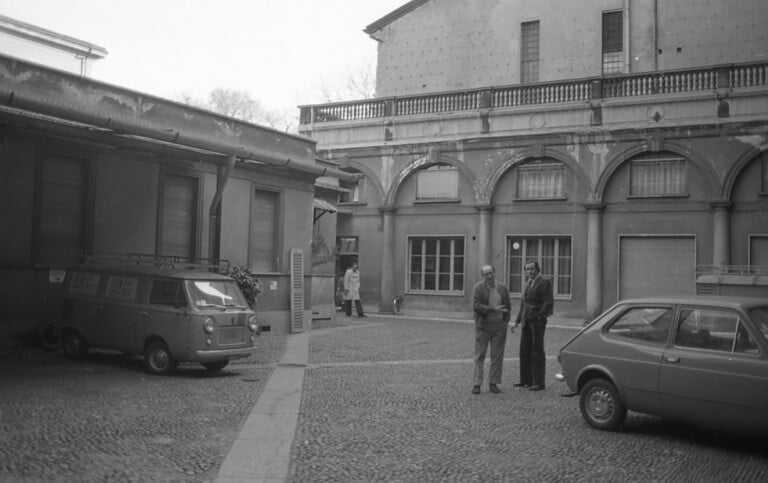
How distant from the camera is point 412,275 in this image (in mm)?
28797

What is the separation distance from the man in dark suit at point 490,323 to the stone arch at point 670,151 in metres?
14.9

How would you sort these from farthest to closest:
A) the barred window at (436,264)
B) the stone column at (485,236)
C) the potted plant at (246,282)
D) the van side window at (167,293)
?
the barred window at (436,264) < the stone column at (485,236) < the potted plant at (246,282) < the van side window at (167,293)

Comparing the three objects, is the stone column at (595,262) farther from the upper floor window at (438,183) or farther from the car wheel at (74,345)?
the car wheel at (74,345)

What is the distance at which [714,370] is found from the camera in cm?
738

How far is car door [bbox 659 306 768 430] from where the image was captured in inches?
278

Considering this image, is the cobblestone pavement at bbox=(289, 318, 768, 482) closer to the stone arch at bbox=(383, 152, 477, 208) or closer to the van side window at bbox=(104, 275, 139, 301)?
the van side window at bbox=(104, 275, 139, 301)

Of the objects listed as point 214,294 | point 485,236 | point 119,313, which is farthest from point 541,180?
point 119,313

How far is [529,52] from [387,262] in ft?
32.6

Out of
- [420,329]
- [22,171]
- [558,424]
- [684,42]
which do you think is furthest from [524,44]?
[558,424]

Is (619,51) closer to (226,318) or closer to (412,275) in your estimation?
(412,275)

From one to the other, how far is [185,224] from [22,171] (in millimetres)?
4166

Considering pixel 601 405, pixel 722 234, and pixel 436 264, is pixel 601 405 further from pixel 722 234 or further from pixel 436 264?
pixel 436 264

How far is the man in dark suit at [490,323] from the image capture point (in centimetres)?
1109

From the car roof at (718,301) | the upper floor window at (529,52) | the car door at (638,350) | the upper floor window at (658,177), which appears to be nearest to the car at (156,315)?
the car door at (638,350)
